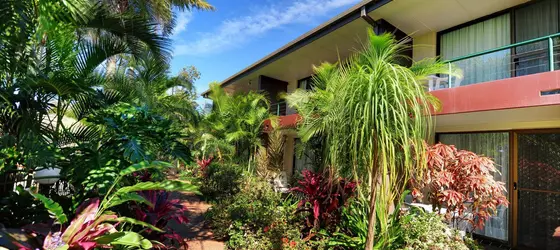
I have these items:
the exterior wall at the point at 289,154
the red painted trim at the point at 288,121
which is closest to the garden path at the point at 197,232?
the red painted trim at the point at 288,121

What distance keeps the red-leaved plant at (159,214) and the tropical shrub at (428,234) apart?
11.3ft

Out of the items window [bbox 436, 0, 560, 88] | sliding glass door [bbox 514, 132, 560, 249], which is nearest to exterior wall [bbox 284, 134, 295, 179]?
window [bbox 436, 0, 560, 88]

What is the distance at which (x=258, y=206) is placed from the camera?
19.2 feet

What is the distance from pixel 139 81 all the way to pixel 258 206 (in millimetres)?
4644

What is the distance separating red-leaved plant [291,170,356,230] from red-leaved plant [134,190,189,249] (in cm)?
233

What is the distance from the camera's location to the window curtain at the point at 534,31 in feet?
20.5

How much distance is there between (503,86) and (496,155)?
2.60 meters

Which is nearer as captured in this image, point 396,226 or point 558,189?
point 396,226

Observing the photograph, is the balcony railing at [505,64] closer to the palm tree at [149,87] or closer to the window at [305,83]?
the palm tree at [149,87]

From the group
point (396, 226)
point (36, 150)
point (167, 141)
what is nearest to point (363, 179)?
point (396, 226)

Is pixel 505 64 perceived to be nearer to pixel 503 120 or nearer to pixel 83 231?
pixel 503 120

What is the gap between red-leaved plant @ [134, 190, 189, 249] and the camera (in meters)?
4.09

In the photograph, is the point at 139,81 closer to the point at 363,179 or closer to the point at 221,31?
the point at 363,179

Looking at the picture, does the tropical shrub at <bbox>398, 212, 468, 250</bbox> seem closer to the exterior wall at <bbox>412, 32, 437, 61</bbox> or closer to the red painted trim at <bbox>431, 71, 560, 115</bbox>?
the red painted trim at <bbox>431, 71, 560, 115</bbox>
